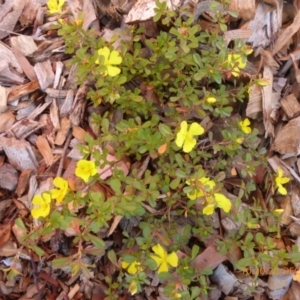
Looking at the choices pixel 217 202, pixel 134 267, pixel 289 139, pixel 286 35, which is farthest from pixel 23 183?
pixel 286 35

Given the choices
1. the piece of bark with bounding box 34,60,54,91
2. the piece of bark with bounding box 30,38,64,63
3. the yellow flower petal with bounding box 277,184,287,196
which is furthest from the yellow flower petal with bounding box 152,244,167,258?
the piece of bark with bounding box 30,38,64,63

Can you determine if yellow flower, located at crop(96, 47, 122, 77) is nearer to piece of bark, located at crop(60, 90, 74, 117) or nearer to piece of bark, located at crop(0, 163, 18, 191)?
piece of bark, located at crop(60, 90, 74, 117)

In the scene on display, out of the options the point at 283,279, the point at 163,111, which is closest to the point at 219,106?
the point at 163,111

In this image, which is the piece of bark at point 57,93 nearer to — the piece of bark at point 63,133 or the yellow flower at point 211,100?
the piece of bark at point 63,133

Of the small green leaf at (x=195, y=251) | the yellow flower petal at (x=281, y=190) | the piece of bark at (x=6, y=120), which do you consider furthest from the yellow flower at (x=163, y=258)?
the piece of bark at (x=6, y=120)

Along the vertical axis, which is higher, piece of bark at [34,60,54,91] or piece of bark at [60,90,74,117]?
piece of bark at [34,60,54,91]

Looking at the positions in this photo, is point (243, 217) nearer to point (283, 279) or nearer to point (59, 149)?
point (283, 279)
